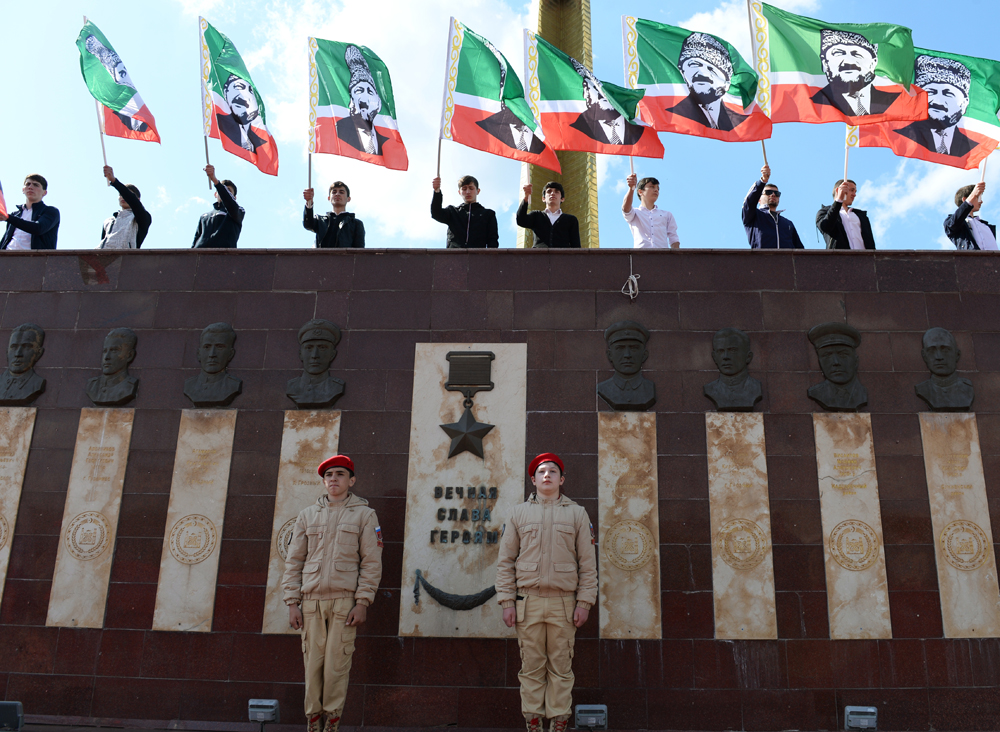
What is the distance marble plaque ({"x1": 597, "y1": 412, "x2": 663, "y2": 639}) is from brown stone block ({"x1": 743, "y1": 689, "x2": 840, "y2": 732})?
3.46 feet

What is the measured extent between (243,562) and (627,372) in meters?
4.46

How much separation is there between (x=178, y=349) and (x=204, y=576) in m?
2.56

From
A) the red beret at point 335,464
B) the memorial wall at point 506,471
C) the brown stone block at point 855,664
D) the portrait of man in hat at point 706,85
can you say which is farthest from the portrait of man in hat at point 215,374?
the brown stone block at point 855,664

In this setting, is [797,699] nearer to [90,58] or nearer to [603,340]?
[603,340]

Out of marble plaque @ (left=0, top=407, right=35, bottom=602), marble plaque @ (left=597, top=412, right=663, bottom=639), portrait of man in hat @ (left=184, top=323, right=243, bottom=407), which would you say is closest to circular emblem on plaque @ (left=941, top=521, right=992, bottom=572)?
marble plaque @ (left=597, top=412, right=663, bottom=639)

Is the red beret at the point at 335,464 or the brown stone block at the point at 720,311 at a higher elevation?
the brown stone block at the point at 720,311

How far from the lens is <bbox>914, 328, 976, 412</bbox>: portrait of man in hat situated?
297 inches

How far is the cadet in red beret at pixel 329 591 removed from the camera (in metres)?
5.99

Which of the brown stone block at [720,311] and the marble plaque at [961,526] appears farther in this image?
the brown stone block at [720,311]

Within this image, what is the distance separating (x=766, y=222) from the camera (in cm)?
882

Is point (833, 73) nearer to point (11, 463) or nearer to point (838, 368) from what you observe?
point (838, 368)

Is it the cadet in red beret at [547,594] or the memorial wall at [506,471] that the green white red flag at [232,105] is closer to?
the memorial wall at [506,471]

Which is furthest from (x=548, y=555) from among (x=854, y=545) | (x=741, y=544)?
(x=854, y=545)

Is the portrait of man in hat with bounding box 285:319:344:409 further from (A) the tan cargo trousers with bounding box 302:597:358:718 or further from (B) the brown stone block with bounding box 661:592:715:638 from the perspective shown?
(B) the brown stone block with bounding box 661:592:715:638
